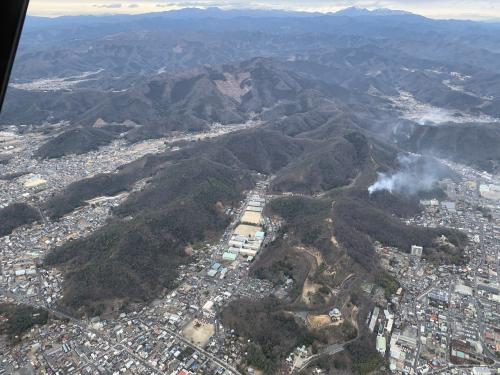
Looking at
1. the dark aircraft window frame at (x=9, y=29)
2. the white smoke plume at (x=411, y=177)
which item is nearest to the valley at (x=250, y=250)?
the white smoke plume at (x=411, y=177)

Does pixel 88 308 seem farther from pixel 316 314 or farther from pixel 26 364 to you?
pixel 316 314

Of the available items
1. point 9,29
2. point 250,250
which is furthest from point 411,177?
point 9,29

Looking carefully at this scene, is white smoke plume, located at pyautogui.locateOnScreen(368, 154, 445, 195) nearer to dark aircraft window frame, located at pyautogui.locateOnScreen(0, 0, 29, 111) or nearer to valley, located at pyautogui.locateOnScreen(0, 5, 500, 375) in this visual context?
valley, located at pyautogui.locateOnScreen(0, 5, 500, 375)

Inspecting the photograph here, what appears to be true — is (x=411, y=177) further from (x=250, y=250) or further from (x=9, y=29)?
(x=9, y=29)

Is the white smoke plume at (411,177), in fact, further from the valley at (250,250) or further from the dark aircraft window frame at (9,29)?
the dark aircraft window frame at (9,29)

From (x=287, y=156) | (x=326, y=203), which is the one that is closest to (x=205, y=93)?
(x=287, y=156)

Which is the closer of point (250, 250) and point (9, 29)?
point (9, 29)
